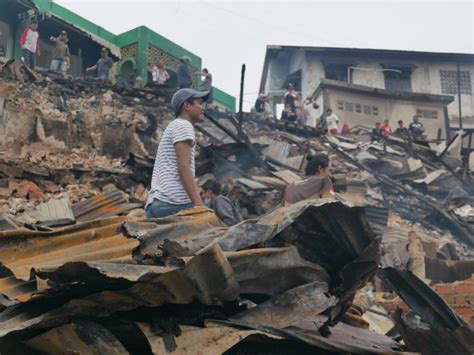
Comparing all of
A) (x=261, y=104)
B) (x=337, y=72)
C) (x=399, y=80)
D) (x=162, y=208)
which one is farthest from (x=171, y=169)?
(x=399, y=80)

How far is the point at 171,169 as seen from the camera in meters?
3.54

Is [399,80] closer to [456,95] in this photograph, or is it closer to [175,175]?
[456,95]

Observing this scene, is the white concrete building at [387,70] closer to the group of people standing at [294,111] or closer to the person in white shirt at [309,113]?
the person in white shirt at [309,113]

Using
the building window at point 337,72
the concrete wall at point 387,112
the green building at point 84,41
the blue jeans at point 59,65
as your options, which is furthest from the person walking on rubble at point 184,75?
the building window at point 337,72

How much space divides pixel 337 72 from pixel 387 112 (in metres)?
3.61

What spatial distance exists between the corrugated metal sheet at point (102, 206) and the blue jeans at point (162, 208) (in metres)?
4.16

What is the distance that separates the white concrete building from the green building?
5.31 meters

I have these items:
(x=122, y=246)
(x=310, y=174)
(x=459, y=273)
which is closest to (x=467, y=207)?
(x=459, y=273)

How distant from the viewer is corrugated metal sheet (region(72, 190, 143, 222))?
7.58 meters

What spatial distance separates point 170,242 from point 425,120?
2417 centimetres

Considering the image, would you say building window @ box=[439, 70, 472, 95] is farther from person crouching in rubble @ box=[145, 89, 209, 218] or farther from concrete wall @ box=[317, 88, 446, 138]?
person crouching in rubble @ box=[145, 89, 209, 218]

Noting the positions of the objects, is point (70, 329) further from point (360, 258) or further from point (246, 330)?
point (360, 258)

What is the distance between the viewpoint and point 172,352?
1956 millimetres

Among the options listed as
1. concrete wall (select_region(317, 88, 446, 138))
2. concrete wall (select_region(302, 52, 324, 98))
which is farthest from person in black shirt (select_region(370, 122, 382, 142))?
concrete wall (select_region(302, 52, 324, 98))
